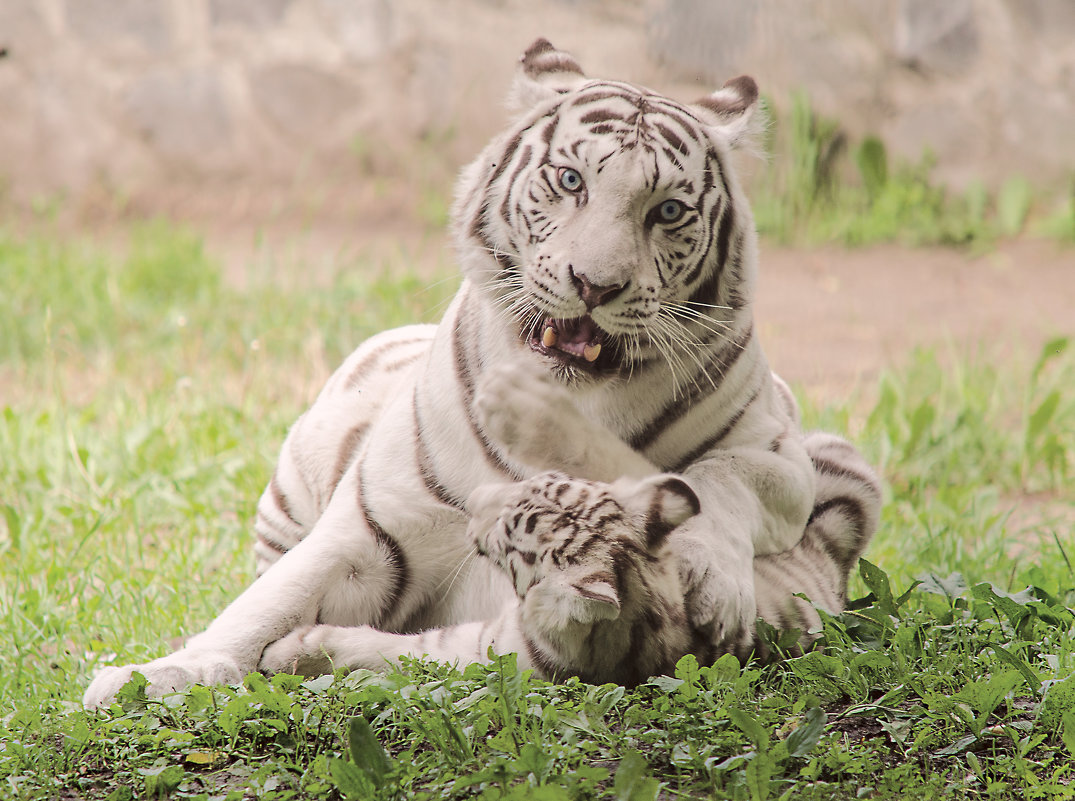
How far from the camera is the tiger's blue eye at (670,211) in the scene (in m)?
2.51

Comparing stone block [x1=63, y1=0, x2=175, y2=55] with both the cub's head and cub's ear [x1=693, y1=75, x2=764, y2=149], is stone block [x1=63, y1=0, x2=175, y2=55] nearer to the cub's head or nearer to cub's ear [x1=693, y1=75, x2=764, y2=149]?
cub's ear [x1=693, y1=75, x2=764, y2=149]

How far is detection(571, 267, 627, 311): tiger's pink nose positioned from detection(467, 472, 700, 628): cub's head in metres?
0.37

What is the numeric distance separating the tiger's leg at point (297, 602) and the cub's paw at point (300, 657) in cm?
5

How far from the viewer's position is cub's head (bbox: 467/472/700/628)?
6.92ft

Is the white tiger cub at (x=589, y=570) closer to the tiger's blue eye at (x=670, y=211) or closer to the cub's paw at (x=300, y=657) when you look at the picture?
the cub's paw at (x=300, y=657)

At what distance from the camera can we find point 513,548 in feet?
7.19

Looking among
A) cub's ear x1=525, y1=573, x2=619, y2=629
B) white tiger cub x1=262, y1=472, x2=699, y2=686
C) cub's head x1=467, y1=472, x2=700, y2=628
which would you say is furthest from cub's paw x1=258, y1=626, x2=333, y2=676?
cub's ear x1=525, y1=573, x2=619, y2=629

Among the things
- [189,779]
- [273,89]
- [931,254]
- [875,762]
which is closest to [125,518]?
[189,779]

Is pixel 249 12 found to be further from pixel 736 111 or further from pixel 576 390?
pixel 576 390

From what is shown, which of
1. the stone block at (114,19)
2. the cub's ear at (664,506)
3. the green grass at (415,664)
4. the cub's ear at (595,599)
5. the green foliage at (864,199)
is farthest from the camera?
the stone block at (114,19)

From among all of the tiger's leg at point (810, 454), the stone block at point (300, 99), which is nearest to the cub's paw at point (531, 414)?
the tiger's leg at point (810, 454)

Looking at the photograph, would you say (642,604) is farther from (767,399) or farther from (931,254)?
(931,254)

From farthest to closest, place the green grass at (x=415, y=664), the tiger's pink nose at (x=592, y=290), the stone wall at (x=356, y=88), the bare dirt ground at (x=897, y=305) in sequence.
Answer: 1. the stone wall at (x=356, y=88)
2. the bare dirt ground at (x=897, y=305)
3. the tiger's pink nose at (x=592, y=290)
4. the green grass at (x=415, y=664)

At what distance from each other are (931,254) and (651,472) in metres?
5.31
